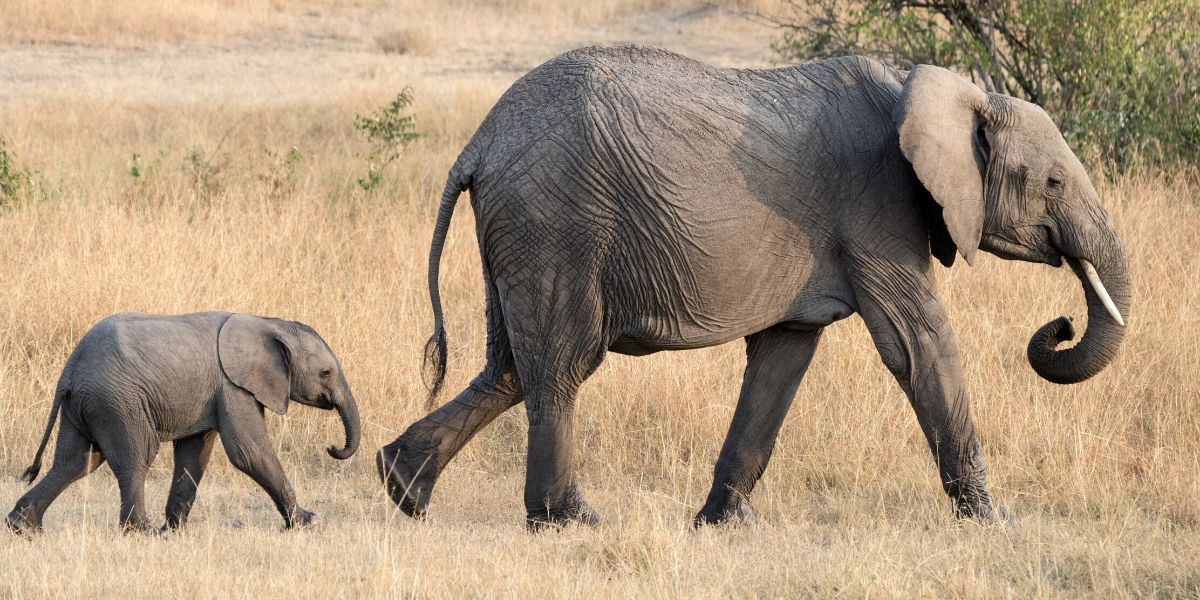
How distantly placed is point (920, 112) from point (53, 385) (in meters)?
4.24

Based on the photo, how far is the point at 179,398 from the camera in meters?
5.34

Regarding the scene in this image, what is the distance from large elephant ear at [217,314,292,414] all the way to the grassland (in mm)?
497

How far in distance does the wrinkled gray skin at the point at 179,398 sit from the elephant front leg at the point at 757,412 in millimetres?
1406

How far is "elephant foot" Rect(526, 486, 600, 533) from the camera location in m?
Answer: 5.45

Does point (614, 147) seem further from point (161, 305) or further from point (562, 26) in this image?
point (562, 26)

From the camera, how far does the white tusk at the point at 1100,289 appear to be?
5250 millimetres

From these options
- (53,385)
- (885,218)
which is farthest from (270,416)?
(885,218)

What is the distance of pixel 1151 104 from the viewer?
31.8 ft

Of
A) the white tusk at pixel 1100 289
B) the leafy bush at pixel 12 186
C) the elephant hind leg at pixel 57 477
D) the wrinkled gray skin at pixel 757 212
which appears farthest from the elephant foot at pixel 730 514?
the leafy bush at pixel 12 186

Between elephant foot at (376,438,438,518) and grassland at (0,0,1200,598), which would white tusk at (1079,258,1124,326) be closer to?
grassland at (0,0,1200,598)

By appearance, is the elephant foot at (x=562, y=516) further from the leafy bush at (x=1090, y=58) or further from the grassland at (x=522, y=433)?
the leafy bush at (x=1090, y=58)

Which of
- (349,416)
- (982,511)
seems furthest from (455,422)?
(982,511)

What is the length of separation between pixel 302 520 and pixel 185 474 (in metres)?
0.45

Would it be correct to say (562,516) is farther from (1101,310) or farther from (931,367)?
(1101,310)
